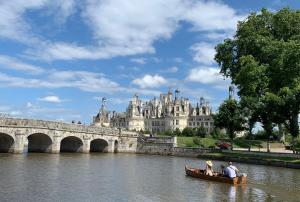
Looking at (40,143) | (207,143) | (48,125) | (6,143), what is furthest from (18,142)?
(207,143)

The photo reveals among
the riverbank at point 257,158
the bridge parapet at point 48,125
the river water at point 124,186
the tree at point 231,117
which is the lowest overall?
the river water at point 124,186

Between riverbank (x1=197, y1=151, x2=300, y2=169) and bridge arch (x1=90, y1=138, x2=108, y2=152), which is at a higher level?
bridge arch (x1=90, y1=138, x2=108, y2=152)

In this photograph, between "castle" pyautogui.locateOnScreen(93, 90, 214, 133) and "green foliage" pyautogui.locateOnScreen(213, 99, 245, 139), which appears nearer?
"green foliage" pyautogui.locateOnScreen(213, 99, 245, 139)

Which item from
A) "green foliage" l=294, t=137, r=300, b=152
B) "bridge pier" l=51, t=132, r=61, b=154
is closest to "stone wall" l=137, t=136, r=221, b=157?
"green foliage" l=294, t=137, r=300, b=152

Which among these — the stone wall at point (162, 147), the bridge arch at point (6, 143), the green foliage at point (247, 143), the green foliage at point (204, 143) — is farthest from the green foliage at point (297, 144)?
the bridge arch at point (6, 143)

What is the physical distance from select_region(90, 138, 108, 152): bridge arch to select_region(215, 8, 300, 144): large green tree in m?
23.3

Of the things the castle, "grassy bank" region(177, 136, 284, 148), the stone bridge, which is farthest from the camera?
the castle

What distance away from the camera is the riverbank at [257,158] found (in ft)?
164

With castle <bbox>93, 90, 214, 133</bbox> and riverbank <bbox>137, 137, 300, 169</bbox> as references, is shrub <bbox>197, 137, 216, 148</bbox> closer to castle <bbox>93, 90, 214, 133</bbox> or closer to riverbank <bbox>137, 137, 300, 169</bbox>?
riverbank <bbox>137, 137, 300, 169</bbox>

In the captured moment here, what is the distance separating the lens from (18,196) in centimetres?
2427

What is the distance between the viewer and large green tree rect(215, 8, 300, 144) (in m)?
56.9

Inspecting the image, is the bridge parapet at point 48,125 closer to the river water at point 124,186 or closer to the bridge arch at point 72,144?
the bridge arch at point 72,144

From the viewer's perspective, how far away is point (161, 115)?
552ft

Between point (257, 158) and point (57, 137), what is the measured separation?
2655cm
